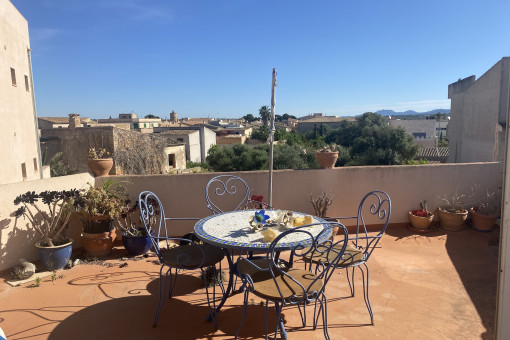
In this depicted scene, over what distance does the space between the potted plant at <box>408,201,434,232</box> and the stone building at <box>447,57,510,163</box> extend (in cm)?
583

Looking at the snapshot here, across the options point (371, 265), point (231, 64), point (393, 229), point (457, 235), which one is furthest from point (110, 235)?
point (231, 64)

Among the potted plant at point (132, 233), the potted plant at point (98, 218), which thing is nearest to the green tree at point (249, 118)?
the potted plant at point (132, 233)

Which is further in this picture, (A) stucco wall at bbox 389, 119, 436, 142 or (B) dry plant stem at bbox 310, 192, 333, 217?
(A) stucco wall at bbox 389, 119, 436, 142

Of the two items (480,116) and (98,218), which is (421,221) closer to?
(98,218)

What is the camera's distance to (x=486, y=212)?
16.3 feet

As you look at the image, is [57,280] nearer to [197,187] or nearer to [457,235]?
[197,187]

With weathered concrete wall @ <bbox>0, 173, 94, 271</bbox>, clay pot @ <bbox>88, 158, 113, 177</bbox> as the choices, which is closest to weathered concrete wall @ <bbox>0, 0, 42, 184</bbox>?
clay pot @ <bbox>88, 158, 113, 177</bbox>

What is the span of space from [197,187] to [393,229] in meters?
3.11

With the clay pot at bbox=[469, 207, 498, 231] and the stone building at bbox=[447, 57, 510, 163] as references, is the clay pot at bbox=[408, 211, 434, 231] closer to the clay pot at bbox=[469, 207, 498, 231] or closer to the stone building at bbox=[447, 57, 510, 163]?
the clay pot at bbox=[469, 207, 498, 231]

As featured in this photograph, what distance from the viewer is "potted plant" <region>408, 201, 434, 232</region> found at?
482 cm

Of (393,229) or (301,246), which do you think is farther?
(393,229)

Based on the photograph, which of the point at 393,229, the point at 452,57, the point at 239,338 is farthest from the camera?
the point at 452,57

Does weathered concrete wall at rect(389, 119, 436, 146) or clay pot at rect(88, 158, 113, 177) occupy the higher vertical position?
weathered concrete wall at rect(389, 119, 436, 146)

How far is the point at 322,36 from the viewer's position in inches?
475
